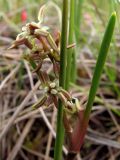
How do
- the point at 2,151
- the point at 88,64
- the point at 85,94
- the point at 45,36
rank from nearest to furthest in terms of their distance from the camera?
the point at 45,36, the point at 2,151, the point at 85,94, the point at 88,64

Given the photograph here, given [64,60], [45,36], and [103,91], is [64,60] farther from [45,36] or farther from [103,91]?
[103,91]

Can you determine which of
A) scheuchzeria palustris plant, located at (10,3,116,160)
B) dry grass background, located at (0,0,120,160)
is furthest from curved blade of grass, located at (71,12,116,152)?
dry grass background, located at (0,0,120,160)

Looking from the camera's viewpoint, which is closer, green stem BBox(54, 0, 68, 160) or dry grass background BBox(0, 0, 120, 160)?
green stem BBox(54, 0, 68, 160)

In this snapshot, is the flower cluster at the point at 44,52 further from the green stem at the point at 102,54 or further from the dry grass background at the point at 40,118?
the dry grass background at the point at 40,118

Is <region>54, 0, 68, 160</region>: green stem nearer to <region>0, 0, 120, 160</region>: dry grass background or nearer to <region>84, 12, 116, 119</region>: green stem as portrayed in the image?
<region>84, 12, 116, 119</region>: green stem

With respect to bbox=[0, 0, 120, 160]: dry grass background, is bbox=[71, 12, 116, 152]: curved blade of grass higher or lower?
higher

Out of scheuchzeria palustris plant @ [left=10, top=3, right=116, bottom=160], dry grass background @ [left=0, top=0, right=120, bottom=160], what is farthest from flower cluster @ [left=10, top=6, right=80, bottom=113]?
dry grass background @ [left=0, top=0, right=120, bottom=160]

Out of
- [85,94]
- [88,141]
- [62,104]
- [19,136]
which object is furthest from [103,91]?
[62,104]

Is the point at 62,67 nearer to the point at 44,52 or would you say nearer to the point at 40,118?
the point at 44,52
